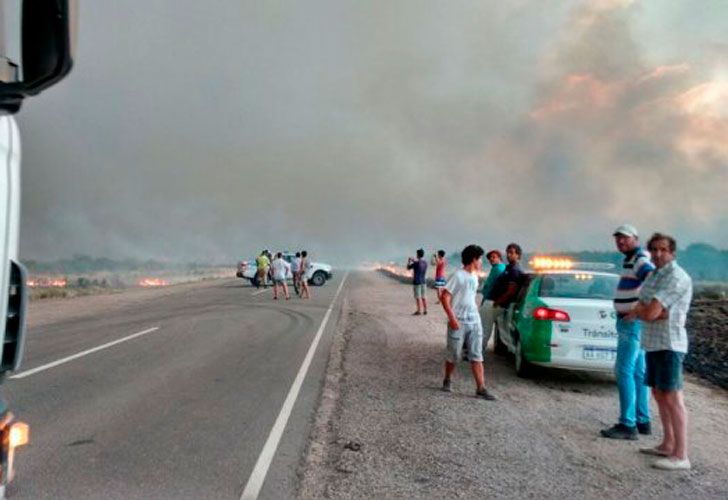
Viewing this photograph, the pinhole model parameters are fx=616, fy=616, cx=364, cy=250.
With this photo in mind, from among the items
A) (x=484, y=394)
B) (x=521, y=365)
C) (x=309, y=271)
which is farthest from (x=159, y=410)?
(x=309, y=271)

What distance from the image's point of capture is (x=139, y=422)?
618 centimetres

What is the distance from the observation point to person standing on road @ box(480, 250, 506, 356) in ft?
33.1

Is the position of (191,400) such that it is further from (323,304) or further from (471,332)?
(323,304)

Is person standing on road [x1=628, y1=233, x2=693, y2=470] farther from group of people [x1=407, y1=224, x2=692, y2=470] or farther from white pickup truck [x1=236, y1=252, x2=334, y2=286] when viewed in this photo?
white pickup truck [x1=236, y1=252, x2=334, y2=286]

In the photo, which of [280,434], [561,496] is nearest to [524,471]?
[561,496]

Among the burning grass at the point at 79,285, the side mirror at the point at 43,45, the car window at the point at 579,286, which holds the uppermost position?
the side mirror at the point at 43,45

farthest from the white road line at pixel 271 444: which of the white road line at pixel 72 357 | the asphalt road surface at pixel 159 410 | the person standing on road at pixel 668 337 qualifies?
the white road line at pixel 72 357

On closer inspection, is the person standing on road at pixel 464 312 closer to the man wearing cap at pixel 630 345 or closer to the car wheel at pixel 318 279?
the man wearing cap at pixel 630 345

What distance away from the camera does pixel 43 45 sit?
2.63 meters

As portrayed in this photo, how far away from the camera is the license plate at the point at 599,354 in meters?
8.16

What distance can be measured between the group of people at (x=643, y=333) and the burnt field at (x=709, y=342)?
427cm

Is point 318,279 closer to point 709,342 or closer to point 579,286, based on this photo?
point 709,342

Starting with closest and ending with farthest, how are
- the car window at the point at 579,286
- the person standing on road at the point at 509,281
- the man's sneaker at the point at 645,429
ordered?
the man's sneaker at the point at 645,429
the car window at the point at 579,286
the person standing on road at the point at 509,281

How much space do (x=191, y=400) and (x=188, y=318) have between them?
32.3 ft
